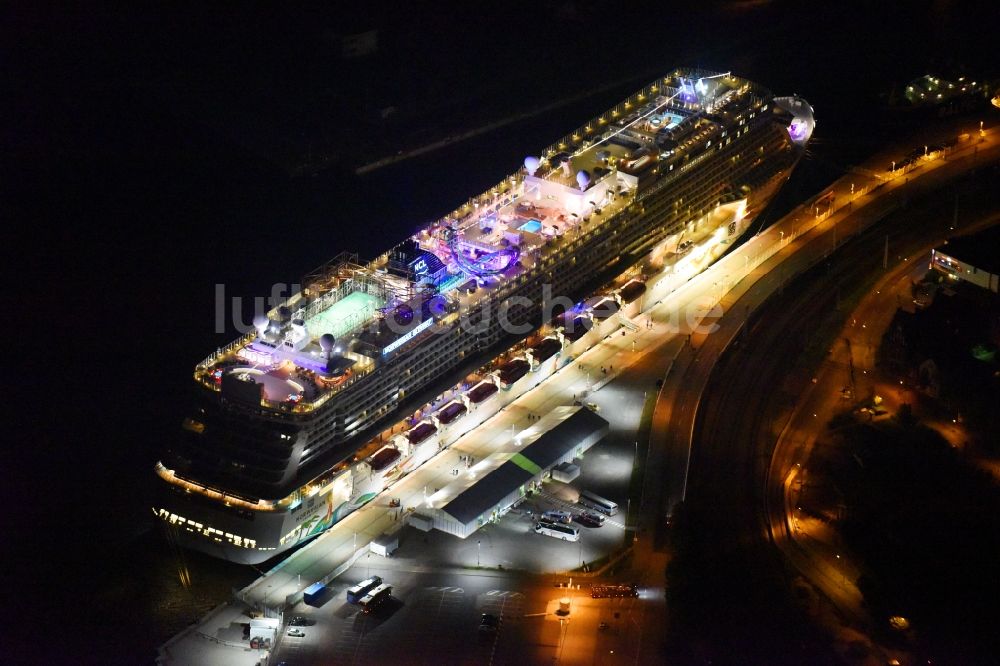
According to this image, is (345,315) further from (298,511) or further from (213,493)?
(213,493)

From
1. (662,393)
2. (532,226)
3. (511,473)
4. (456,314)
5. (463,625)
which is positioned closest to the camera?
(463,625)

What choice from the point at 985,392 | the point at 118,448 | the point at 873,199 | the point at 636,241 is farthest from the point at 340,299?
the point at 873,199

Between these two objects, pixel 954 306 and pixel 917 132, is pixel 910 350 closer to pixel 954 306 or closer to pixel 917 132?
pixel 954 306

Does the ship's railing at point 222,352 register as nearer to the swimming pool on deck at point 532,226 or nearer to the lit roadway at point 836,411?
the swimming pool on deck at point 532,226

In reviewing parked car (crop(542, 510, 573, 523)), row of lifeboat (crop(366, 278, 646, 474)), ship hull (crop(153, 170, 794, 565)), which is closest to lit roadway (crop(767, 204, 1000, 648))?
parked car (crop(542, 510, 573, 523))

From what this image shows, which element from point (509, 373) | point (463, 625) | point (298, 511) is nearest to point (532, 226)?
point (509, 373)

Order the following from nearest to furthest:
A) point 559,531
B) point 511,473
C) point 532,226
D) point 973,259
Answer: point 559,531 < point 511,473 < point 532,226 < point 973,259
